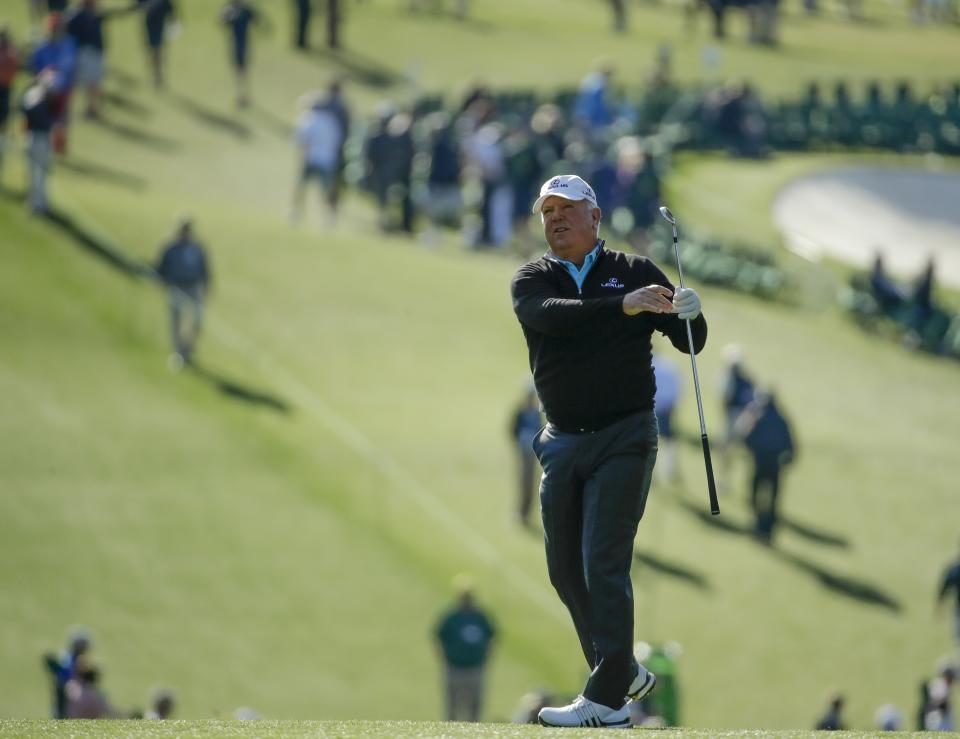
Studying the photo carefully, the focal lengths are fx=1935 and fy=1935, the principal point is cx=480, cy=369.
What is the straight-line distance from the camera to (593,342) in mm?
7555

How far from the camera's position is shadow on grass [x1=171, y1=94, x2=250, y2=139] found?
34812 millimetres

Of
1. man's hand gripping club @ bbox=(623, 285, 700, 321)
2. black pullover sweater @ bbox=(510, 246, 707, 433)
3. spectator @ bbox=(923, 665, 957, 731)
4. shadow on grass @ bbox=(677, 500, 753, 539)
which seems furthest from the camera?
shadow on grass @ bbox=(677, 500, 753, 539)

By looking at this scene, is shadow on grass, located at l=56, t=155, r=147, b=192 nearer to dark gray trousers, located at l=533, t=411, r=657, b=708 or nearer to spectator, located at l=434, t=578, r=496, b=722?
spectator, located at l=434, t=578, r=496, b=722

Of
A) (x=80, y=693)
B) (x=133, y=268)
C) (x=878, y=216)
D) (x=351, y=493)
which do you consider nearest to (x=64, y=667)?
(x=80, y=693)

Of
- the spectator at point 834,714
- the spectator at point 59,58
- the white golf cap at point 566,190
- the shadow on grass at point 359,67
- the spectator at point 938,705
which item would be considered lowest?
the spectator at point 938,705

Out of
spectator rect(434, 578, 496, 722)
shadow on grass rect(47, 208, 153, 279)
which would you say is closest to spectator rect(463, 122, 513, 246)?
shadow on grass rect(47, 208, 153, 279)

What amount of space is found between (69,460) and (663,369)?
648 centimetres

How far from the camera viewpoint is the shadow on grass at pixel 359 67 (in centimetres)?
3944

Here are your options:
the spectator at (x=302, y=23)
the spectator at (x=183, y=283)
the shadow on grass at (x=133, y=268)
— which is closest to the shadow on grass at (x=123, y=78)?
the spectator at (x=302, y=23)

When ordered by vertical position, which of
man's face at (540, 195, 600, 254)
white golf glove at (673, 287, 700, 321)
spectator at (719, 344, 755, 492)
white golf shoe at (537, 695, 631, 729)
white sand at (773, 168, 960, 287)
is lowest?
white sand at (773, 168, 960, 287)

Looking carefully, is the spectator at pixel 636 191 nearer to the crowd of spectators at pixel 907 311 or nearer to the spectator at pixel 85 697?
the crowd of spectators at pixel 907 311

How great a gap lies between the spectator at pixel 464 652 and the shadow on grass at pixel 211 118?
758 inches

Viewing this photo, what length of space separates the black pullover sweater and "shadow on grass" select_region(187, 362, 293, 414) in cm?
1510

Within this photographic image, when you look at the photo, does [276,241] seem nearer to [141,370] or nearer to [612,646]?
[141,370]
